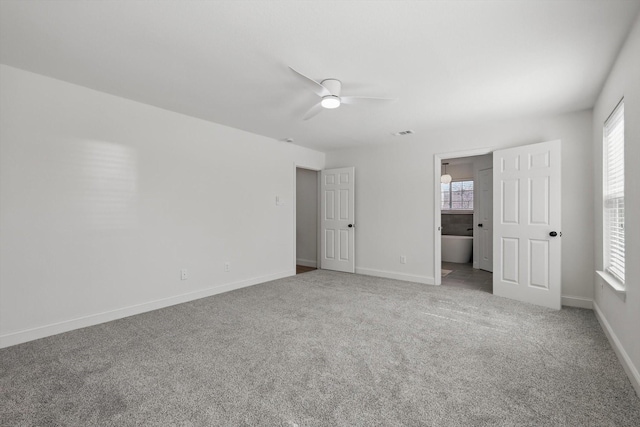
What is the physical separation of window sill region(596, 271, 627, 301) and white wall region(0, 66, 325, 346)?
4164 mm

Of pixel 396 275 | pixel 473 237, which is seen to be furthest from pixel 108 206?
pixel 473 237

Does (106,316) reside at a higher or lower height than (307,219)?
lower

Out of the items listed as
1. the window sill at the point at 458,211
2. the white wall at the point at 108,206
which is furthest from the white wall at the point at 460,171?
the white wall at the point at 108,206

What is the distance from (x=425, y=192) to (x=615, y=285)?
8.88 ft

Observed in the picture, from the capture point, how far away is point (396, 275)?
5223 millimetres

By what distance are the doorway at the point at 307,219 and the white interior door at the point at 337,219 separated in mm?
444

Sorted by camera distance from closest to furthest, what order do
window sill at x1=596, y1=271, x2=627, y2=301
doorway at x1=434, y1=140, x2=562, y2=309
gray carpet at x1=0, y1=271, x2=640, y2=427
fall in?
gray carpet at x1=0, y1=271, x2=640, y2=427
window sill at x1=596, y1=271, x2=627, y2=301
doorway at x1=434, y1=140, x2=562, y2=309

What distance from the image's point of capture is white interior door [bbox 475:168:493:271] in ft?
19.7

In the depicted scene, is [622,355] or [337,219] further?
[337,219]

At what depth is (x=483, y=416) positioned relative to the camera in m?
1.69

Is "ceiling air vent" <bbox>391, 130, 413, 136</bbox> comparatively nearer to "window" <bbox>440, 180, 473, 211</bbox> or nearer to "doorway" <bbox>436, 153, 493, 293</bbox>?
"doorway" <bbox>436, 153, 493, 293</bbox>

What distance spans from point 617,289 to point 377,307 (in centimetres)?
212

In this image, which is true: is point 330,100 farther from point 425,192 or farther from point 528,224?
point 528,224

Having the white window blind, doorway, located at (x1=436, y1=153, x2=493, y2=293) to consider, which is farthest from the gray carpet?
doorway, located at (x1=436, y1=153, x2=493, y2=293)
